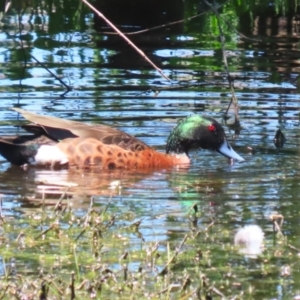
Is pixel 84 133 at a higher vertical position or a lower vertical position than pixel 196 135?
higher

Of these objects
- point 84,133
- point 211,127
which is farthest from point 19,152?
point 211,127

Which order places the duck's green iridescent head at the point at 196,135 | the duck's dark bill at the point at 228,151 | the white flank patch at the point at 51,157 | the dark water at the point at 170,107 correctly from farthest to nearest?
the duck's green iridescent head at the point at 196,135, the duck's dark bill at the point at 228,151, the white flank patch at the point at 51,157, the dark water at the point at 170,107

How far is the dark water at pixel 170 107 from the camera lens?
313 inches

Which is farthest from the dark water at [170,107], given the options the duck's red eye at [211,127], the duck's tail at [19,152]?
the duck's red eye at [211,127]

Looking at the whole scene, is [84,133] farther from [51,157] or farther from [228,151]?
[228,151]

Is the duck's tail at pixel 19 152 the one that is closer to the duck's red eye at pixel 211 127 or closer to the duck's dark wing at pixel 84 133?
the duck's dark wing at pixel 84 133

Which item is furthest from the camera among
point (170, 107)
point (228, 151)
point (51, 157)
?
point (170, 107)

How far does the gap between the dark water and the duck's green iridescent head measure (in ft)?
0.60

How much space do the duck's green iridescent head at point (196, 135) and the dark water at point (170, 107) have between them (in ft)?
0.60

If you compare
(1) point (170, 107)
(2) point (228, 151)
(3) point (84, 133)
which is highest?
(3) point (84, 133)

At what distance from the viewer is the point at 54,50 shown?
14797mm

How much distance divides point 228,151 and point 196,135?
36 cm

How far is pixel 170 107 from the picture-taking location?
1184cm

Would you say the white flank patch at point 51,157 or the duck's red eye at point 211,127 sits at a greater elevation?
the duck's red eye at point 211,127
